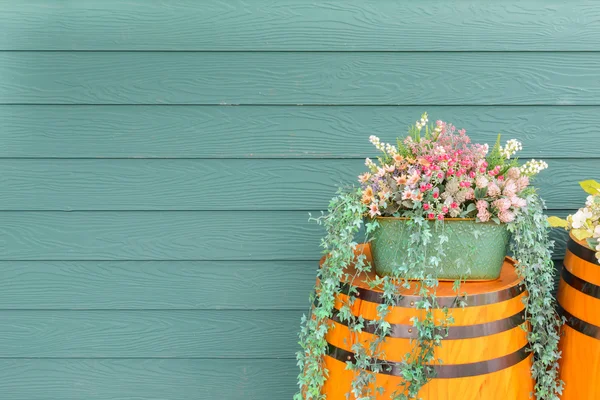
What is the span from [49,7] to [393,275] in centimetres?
123

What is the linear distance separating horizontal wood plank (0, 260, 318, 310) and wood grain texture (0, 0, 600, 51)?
0.66 metres

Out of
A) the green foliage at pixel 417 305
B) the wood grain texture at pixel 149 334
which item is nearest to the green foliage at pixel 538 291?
the green foliage at pixel 417 305

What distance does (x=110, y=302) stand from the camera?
5.10 feet

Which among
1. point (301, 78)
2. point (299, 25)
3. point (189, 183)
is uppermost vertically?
point (299, 25)

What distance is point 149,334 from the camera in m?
1.57

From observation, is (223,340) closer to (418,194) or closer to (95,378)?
(95,378)

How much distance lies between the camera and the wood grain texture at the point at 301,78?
1.45 metres

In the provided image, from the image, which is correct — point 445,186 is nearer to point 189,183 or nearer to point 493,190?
point 493,190

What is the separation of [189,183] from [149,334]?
50 cm

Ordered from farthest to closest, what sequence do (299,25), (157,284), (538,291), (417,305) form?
1. (157,284)
2. (299,25)
3. (538,291)
4. (417,305)

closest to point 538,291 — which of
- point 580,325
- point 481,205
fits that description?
point 580,325

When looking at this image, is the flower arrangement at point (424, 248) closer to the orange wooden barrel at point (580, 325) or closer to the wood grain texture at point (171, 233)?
the orange wooden barrel at point (580, 325)

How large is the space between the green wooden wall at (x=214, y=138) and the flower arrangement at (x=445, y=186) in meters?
0.36

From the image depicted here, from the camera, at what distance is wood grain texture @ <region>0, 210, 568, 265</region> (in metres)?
1.52
